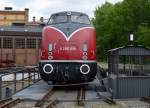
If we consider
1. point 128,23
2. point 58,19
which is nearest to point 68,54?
point 58,19

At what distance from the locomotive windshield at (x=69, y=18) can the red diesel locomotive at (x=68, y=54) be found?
595mm

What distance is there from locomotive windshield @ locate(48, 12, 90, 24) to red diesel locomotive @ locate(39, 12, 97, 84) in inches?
23.4

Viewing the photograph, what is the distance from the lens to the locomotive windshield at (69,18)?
24.2 meters

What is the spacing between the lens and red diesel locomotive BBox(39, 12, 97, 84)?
22.7 meters

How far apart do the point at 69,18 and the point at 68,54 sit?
2388 mm

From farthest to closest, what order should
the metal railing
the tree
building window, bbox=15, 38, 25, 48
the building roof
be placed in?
building window, bbox=15, 38, 25, 48
the building roof
the tree
the metal railing

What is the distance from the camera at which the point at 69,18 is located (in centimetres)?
2433

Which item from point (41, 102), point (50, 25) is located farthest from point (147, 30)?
point (41, 102)

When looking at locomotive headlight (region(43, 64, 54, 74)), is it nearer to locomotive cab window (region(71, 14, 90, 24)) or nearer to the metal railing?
the metal railing

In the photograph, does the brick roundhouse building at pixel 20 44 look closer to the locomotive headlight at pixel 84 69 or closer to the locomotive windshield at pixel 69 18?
the locomotive windshield at pixel 69 18

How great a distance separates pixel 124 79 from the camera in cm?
1939

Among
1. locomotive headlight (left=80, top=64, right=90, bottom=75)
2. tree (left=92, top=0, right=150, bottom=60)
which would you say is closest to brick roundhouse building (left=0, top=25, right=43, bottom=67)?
tree (left=92, top=0, right=150, bottom=60)

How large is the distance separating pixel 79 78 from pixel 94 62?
1.14 metres

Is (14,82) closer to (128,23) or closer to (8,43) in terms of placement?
(128,23)
